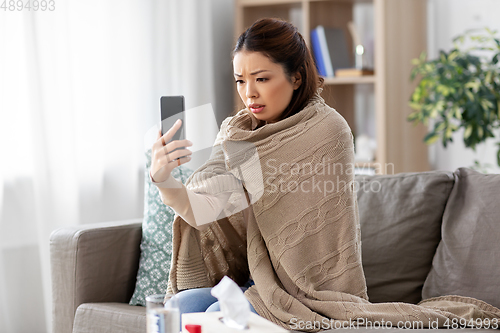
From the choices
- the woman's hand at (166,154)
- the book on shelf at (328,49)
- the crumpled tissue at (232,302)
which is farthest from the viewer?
the book on shelf at (328,49)

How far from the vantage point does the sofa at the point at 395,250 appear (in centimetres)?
158

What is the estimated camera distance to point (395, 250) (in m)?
1.69

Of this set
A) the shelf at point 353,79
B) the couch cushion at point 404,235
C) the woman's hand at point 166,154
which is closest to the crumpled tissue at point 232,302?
the woman's hand at point 166,154

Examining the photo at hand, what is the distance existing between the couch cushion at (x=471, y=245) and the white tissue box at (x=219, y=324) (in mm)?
740

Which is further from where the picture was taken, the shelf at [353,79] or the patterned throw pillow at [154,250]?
the shelf at [353,79]

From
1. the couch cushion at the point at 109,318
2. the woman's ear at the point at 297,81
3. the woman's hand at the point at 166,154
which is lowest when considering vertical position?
the couch cushion at the point at 109,318

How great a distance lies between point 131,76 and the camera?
2602 mm

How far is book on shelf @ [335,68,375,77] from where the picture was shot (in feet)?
9.68

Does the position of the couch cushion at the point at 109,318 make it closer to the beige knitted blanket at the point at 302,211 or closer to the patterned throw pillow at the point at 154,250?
the patterned throw pillow at the point at 154,250

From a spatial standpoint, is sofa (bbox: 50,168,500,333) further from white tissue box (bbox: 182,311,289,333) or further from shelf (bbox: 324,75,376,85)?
shelf (bbox: 324,75,376,85)

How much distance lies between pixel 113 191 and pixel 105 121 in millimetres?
317

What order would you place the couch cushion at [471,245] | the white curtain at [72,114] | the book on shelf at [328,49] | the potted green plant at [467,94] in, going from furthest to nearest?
the book on shelf at [328,49]
the potted green plant at [467,94]
the white curtain at [72,114]
the couch cushion at [471,245]

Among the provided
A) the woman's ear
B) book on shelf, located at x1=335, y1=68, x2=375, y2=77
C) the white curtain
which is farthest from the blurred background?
the woman's ear

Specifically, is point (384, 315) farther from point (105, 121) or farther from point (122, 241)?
point (105, 121)
